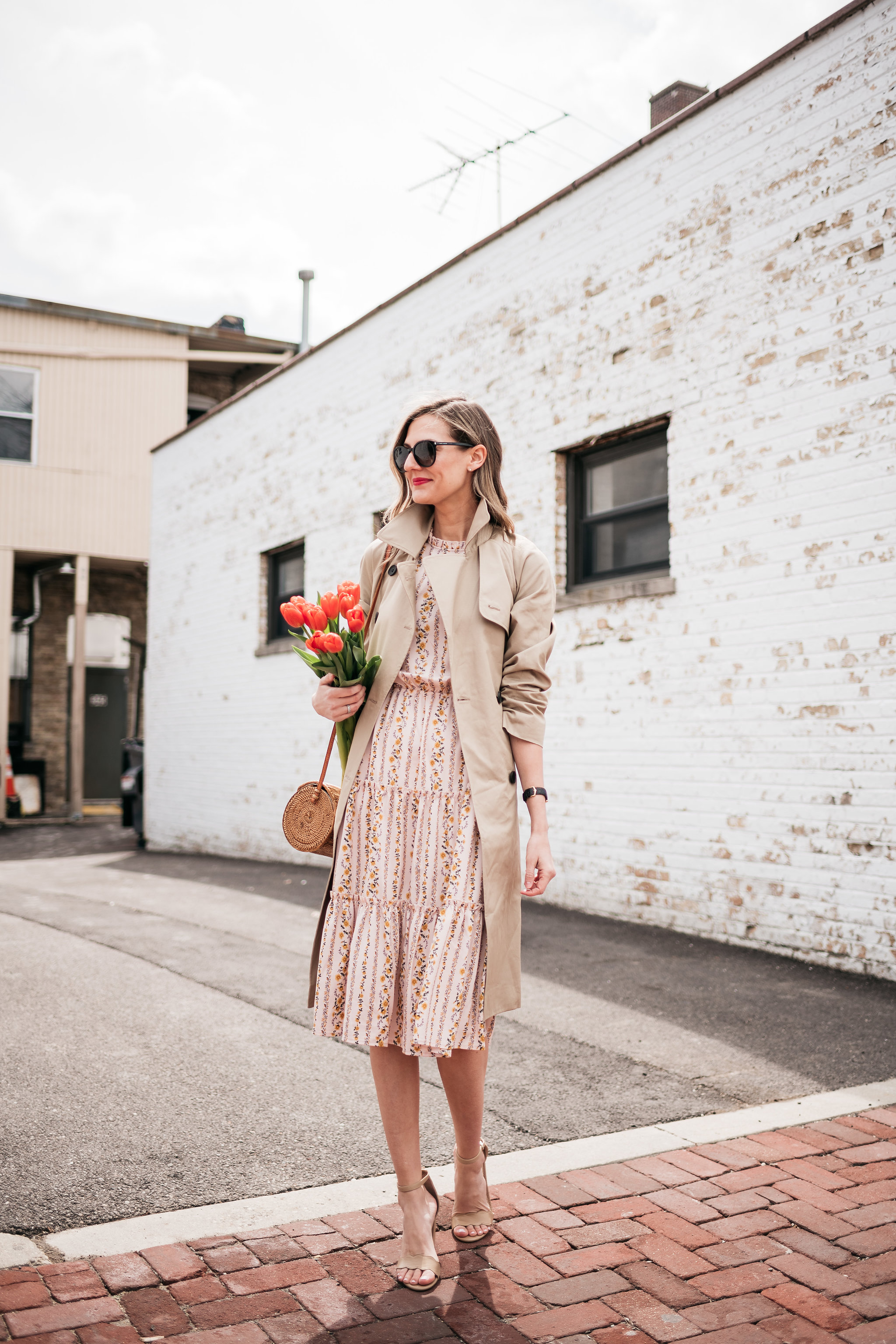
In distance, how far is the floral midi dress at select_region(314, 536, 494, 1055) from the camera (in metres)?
2.48

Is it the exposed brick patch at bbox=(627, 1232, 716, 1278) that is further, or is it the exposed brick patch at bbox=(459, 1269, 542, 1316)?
the exposed brick patch at bbox=(627, 1232, 716, 1278)

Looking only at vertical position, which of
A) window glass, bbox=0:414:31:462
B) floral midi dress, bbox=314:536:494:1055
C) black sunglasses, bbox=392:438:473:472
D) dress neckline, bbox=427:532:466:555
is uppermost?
window glass, bbox=0:414:31:462

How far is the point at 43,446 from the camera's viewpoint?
1706 centimetres

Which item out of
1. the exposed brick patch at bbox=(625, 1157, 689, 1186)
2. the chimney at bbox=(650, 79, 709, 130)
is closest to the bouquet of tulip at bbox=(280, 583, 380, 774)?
the exposed brick patch at bbox=(625, 1157, 689, 1186)

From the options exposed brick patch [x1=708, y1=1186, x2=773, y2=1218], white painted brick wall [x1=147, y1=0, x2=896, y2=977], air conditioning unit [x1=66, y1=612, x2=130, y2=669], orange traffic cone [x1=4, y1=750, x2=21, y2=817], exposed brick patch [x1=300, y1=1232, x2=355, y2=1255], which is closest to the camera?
exposed brick patch [x1=300, y1=1232, x2=355, y2=1255]

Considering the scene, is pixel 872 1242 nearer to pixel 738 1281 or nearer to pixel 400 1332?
pixel 738 1281

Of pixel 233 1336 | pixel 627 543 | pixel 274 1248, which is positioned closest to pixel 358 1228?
pixel 274 1248

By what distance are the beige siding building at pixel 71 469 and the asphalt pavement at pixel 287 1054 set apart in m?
11.1

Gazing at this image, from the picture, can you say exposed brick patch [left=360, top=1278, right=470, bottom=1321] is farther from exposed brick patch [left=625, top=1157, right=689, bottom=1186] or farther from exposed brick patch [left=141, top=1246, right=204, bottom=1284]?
exposed brick patch [left=625, top=1157, right=689, bottom=1186]

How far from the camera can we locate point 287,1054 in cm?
417

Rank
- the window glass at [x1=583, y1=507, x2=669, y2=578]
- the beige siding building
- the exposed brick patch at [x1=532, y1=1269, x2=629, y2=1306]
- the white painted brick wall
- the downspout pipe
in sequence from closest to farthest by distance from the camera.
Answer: the exposed brick patch at [x1=532, y1=1269, x2=629, y2=1306], the white painted brick wall, the window glass at [x1=583, y1=507, x2=669, y2=578], the beige siding building, the downspout pipe

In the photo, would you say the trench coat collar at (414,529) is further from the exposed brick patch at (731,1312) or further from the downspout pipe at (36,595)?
the downspout pipe at (36,595)

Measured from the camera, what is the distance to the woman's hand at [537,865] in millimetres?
2568

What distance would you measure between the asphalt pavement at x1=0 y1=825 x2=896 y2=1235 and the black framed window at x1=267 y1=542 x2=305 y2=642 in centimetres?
552
